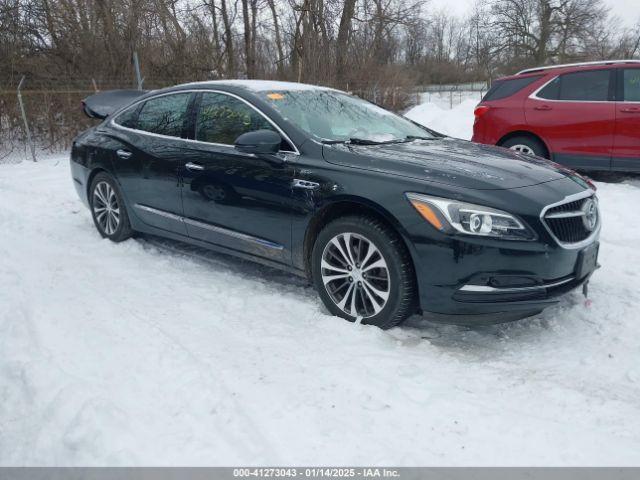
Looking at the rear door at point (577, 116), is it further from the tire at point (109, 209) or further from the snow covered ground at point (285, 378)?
the tire at point (109, 209)

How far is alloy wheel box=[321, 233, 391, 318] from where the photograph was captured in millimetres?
3271

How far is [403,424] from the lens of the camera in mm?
2467

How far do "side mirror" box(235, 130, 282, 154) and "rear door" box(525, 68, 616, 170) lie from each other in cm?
505

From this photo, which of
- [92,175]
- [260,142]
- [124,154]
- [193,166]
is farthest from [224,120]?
[92,175]

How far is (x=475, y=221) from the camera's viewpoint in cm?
295

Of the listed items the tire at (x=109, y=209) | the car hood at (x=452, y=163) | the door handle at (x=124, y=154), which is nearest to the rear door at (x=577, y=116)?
the car hood at (x=452, y=163)

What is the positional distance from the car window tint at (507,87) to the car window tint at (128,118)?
17.3 feet

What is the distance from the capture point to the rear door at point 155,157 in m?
4.45

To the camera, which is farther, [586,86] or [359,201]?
[586,86]

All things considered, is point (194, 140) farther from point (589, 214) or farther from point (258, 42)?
point (258, 42)

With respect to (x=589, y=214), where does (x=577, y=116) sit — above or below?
above

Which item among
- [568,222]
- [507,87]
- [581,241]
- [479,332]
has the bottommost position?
[479,332]

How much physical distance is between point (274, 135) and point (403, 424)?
6.82 ft

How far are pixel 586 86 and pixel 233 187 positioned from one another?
5627 millimetres
